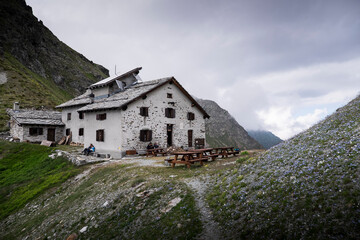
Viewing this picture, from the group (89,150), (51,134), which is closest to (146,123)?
(89,150)

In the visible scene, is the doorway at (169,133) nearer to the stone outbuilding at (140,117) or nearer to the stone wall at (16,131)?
the stone outbuilding at (140,117)

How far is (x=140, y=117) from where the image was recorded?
2744 centimetres

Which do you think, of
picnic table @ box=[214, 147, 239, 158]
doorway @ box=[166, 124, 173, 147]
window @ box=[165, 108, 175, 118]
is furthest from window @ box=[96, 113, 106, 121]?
picnic table @ box=[214, 147, 239, 158]

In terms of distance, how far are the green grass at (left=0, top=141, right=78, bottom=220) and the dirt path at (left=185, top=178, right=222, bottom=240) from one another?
1365 centimetres

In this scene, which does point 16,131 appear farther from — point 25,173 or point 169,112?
point 169,112

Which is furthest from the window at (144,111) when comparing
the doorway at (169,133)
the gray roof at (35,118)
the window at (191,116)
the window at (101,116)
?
the gray roof at (35,118)

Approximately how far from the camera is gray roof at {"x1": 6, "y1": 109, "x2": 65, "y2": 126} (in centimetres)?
3716

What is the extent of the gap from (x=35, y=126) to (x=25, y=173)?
16973 millimetres

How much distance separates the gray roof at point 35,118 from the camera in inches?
1463

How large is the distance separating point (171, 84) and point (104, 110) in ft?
31.3

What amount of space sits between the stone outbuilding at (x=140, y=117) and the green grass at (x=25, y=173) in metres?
5.51

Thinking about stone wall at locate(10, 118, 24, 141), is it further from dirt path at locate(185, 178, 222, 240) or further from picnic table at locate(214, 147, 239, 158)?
dirt path at locate(185, 178, 222, 240)

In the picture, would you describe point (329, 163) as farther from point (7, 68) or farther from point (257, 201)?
point (7, 68)

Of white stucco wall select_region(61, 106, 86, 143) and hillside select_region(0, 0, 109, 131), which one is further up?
hillside select_region(0, 0, 109, 131)
